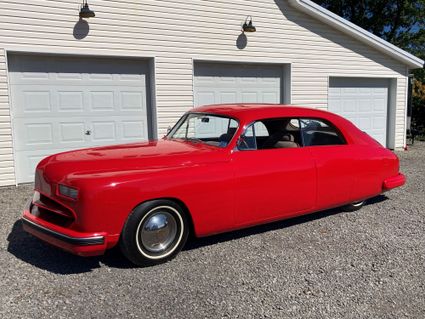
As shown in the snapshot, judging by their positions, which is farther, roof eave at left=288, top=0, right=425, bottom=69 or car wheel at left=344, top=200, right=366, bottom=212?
roof eave at left=288, top=0, right=425, bottom=69

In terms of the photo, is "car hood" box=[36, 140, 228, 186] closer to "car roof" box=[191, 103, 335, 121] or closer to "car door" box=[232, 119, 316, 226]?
"car door" box=[232, 119, 316, 226]

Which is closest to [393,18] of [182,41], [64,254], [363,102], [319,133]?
[363,102]

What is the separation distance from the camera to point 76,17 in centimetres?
774

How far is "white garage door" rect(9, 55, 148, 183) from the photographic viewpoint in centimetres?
754

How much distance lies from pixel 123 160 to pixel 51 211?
0.82m

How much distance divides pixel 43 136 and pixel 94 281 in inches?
188

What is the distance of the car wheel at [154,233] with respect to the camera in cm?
380

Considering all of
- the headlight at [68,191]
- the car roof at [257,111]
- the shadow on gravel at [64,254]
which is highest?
the car roof at [257,111]

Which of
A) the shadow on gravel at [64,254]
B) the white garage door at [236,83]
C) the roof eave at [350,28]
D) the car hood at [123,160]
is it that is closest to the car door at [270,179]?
the car hood at [123,160]

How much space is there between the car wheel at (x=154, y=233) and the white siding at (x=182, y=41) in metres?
4.64

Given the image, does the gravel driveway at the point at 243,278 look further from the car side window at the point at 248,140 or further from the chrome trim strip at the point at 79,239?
the car side window at the point at 248,140

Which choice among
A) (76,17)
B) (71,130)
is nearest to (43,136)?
(71,130)

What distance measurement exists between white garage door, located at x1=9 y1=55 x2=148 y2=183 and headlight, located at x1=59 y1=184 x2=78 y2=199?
4338 mm

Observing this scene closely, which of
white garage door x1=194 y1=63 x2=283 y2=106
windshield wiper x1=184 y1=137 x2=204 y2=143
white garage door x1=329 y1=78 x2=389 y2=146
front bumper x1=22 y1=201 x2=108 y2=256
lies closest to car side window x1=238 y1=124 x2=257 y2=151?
windshield wiper x1=184 y1=137 x2=204 y2=143
